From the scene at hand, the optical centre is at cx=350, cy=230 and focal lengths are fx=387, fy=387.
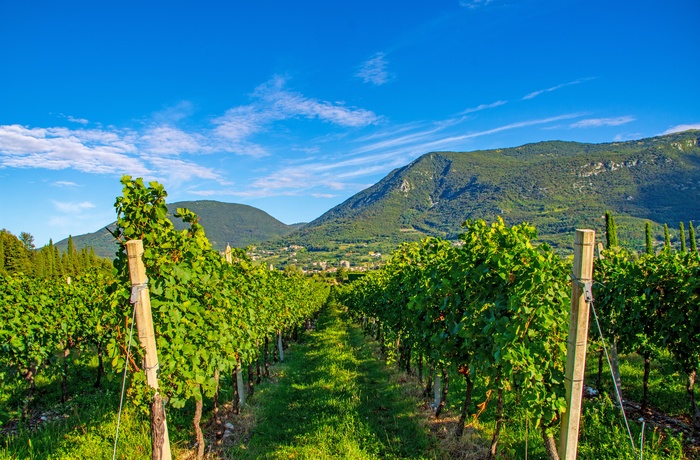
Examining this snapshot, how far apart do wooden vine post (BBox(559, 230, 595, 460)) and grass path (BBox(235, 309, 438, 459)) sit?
9.48ft

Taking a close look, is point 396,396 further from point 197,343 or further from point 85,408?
point 85,408

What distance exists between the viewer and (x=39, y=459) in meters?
5.63

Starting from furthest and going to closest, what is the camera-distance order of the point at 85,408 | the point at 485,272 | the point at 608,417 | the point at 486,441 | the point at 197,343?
the point at 85,408, the point at 608,417, the point at 486,441, the point at 197,343, the point at 485,272

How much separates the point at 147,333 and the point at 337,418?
4.82 meters

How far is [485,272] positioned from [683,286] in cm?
451

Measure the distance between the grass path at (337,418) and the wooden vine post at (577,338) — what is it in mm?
2891

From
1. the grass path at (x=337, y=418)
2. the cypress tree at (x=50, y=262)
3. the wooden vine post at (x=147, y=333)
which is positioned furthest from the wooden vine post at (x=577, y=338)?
the cypress tree at (x=50, y=262)

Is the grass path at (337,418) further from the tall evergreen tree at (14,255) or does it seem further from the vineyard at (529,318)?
the tall evergreen tree at (14,255)

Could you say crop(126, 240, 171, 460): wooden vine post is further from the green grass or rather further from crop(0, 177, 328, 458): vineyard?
the green grass

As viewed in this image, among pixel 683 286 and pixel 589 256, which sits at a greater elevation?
pixel 589 256

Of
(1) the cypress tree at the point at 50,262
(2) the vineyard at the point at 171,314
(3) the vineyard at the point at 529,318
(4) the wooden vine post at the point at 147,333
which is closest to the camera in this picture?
(4) the wooden vine post at the point at 147,333

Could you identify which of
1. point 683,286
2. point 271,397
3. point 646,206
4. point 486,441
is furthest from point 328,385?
point 646,206

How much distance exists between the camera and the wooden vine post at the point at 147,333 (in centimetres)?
389

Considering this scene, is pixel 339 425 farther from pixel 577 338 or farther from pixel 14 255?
pixel 14 255
